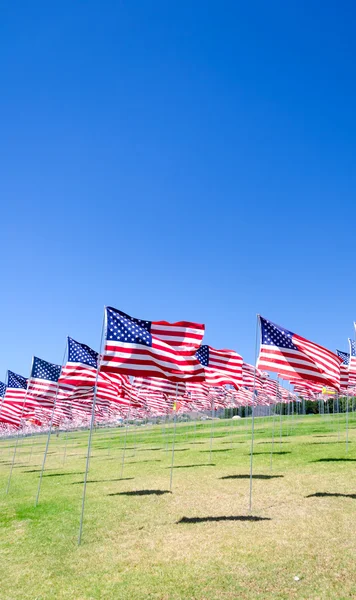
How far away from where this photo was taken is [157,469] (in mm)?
29500

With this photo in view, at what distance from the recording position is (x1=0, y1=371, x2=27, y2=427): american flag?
108 feet

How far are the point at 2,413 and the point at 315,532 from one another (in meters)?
28.2

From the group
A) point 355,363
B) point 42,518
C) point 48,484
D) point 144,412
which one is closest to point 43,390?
point 48,484

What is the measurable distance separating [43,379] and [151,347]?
1211cm

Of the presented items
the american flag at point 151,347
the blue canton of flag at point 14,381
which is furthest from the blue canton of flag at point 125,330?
the blue canton of flag at point 14,381

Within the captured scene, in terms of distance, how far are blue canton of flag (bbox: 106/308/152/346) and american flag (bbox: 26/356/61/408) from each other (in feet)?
37.3

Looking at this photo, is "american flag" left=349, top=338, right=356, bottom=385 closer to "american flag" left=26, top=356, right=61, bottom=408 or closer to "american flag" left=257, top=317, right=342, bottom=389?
"american flag" left=257, top=317, right=342, bottom=389

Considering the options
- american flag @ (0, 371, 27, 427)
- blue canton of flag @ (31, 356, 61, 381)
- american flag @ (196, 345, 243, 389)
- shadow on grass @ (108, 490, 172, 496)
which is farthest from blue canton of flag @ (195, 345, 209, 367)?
american flag @ (0, 371, 27, 427)

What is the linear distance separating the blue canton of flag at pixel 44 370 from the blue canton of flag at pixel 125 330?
1137 cm

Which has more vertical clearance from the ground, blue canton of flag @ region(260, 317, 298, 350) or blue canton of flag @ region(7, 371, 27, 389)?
blue canton of flag @ region(260, 317, 298, 350)

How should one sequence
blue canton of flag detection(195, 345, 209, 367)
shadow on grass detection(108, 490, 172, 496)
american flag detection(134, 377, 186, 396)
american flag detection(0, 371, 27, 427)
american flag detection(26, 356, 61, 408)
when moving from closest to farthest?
1. shadow on grass detection(108, 490, 172, 496)
2. american flag detection(26, 356, 61, 408)
3. blue canton of flag detection(195, 345, 209, 367)
4. american flag detection(134, 377, 186, 396)
5. american flag detection(0, 371, 27, 427)

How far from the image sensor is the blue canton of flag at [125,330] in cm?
1514

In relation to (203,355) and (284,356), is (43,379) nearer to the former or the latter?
(203,355)

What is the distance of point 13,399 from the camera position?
1284 inches
